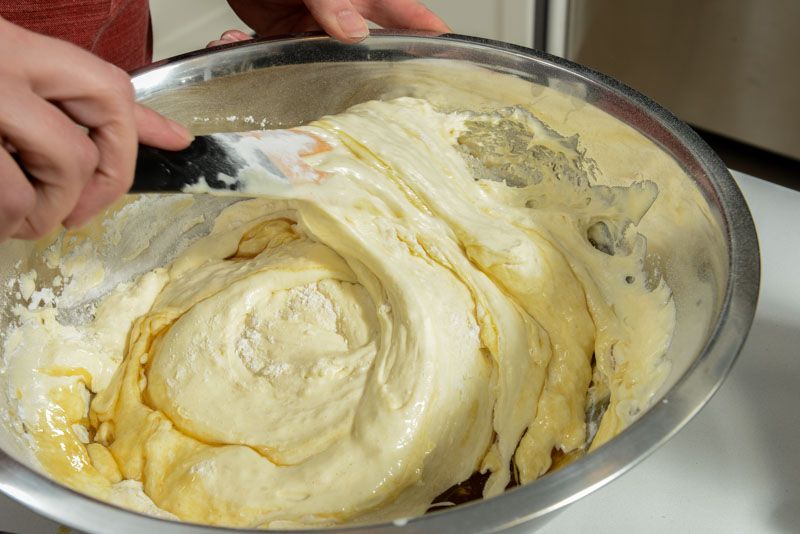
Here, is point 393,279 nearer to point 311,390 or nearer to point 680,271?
point 311,390

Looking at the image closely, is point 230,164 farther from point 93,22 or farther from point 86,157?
point 93,22

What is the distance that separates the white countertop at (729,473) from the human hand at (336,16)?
0.62 metres

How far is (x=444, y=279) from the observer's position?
1005 mm

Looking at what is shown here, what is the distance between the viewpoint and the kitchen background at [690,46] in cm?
173

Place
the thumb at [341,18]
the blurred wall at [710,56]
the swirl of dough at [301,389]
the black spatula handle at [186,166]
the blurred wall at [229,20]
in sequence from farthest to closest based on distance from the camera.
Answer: the blurred wall at [229,20] → the blurred wall at [710,56] → the thumb at [341,18] → the swirl of dough at [301,389] → the black spatula handle at [186,166]

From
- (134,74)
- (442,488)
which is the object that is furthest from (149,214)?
(442,488)

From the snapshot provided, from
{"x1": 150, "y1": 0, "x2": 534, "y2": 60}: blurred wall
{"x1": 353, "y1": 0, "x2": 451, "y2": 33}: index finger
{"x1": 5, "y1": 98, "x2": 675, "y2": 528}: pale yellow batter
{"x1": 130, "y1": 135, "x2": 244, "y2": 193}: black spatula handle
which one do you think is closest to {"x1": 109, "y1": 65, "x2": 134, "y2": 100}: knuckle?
{"x1": 130, "y1": 135, "x2": 244, "y2": 193}: black spatula handle

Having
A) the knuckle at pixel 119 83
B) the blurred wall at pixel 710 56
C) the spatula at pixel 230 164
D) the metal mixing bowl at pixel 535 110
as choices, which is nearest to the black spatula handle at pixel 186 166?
the spatula at pixel 230 164

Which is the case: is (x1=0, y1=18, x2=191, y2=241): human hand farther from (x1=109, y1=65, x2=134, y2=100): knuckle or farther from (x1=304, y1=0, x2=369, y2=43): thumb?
(x1=304, y1=0, x2=369, y2=43): thumb

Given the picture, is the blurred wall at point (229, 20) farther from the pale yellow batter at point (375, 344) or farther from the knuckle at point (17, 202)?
the knuckle at point (17, 202)

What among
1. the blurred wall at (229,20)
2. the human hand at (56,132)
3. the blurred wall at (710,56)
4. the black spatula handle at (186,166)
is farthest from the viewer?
the blurred wall at (229,20)

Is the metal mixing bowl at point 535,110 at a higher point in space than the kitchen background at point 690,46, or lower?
higher

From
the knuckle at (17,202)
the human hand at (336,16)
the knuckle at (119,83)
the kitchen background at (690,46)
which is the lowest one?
the kitchen background at (690,46)

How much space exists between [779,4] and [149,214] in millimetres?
1336
